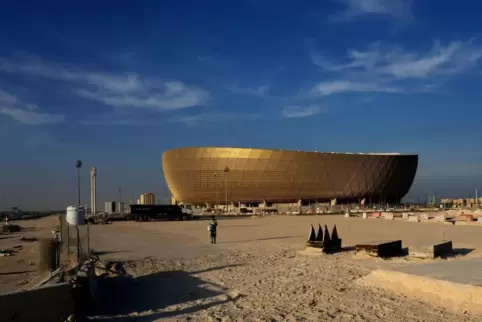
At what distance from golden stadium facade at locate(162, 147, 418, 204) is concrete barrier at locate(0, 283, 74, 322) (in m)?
81.1

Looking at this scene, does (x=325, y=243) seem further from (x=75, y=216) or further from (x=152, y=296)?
(x=75, y=216)

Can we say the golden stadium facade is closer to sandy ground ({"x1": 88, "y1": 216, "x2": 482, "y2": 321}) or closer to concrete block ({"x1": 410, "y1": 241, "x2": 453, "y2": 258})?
sandy ground ({"x1": 88, "y1": 216, "x2": 482, "y2": 321})

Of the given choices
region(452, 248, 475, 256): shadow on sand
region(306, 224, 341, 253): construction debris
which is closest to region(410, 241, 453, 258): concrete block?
region(452, 248, 475, 256): shadow on sand

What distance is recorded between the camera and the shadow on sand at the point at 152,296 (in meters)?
8.76

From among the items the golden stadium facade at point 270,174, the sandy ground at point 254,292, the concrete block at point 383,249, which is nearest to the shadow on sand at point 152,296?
the sandy ground at point 254,292

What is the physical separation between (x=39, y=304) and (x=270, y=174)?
8408 centimetres

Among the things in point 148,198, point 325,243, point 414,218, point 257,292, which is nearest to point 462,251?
point 325,243

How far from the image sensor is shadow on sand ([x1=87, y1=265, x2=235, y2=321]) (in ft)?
28.7

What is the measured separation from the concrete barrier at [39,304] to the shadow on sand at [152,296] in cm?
103

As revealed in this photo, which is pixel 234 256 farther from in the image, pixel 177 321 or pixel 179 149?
pixel 179 149

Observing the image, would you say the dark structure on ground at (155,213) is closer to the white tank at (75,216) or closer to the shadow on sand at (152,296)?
the white tank at (75,216)

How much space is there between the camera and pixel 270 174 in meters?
90.9

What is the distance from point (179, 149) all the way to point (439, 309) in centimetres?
8728

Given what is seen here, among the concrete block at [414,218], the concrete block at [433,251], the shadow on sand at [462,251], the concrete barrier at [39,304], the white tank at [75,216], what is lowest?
the concrete block at [414,218]
